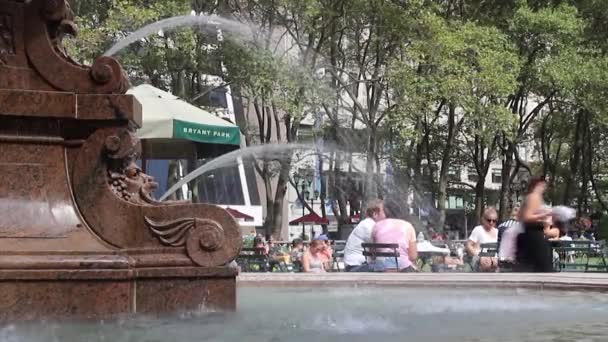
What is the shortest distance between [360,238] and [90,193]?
22.2 feet

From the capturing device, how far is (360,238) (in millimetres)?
13180

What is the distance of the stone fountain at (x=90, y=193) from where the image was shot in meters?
6.57

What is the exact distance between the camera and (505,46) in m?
34.9

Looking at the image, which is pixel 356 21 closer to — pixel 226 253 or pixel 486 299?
pixel 486 299

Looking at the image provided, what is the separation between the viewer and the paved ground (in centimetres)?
966

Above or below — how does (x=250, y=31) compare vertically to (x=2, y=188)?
above

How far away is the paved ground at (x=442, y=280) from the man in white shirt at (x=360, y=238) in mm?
2183

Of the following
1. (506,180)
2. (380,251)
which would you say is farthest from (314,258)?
(506,180)

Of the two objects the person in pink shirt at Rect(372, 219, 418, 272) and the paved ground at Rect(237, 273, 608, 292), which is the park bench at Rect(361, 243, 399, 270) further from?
the paved ground at Rect(237, 273, 608, 292)

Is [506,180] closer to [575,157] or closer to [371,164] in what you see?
[575,157]

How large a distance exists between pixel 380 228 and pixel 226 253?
6238 mm

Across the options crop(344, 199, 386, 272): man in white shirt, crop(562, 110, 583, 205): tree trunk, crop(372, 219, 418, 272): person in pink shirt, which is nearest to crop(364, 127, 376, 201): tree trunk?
crop(562, 110, 583, 205): tree trunk

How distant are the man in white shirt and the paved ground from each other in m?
2.18

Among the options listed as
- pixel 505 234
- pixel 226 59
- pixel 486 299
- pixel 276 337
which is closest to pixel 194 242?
pixel 276 337
